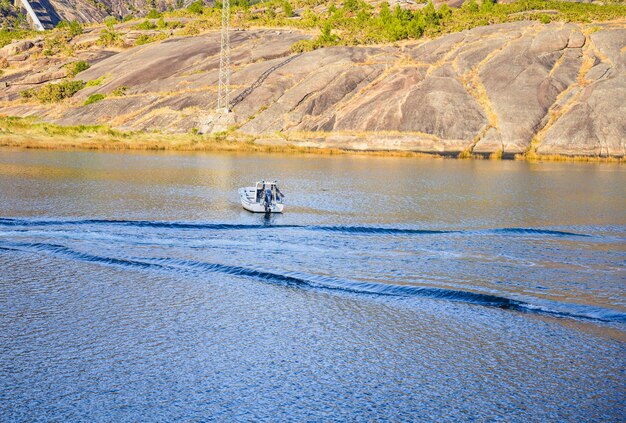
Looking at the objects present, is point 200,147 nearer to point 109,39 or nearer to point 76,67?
point 76,67

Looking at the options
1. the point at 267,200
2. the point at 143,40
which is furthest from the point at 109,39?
the point at 267,200

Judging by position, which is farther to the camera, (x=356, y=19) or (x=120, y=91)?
(x=356, y=19)

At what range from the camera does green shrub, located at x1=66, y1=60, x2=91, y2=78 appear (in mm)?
120250

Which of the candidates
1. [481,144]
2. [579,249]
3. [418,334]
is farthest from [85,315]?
[481,144]

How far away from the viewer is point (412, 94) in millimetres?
85375

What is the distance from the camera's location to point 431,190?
1724 inches

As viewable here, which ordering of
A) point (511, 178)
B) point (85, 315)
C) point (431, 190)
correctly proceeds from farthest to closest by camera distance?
point (511, 178), point (431, 190), point (85, 315)

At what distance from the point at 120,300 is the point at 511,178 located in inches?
1577

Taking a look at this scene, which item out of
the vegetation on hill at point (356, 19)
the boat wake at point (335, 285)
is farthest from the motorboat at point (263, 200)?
the vegetation on hill at point (356, 19)

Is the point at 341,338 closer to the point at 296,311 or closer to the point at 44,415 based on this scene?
the point at 296,311

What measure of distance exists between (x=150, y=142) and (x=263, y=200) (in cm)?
5096

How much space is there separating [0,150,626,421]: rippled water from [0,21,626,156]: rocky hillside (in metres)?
43.2

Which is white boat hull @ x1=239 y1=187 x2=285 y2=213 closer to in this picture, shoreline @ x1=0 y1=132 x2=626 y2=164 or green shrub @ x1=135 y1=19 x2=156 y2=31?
shoreline @ x1=0 y1=132 x2=626 y2=164

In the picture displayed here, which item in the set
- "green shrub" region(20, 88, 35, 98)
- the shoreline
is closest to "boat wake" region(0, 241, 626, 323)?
the shoreline
